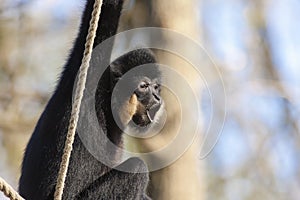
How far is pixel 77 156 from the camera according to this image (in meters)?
6.29

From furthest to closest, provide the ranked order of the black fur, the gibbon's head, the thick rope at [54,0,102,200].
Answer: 1. the gibbon's head
2. the black fur
3. the thick rope at [54,0,102,200]

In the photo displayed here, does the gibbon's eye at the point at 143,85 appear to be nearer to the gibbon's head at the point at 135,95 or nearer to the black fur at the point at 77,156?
the gibbon's head at the point at 135,95

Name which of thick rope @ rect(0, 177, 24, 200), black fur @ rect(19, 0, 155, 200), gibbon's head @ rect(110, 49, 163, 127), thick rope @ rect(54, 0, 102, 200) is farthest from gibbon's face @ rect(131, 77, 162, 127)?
thick rope @ rect(0, 177, 24, 200)

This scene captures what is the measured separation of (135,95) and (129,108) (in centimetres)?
13

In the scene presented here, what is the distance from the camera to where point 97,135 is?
6.38 m

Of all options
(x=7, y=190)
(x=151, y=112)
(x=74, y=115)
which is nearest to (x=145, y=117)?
(x=151, y=112)

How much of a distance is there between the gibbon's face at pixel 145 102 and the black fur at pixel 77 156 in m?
0.31

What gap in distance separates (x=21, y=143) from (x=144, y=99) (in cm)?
718

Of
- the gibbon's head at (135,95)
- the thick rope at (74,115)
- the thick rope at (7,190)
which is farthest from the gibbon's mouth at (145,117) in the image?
the thick rope at (7,190)

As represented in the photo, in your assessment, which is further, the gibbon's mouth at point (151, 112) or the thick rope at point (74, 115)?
the gibbon's mouth at point (151, 112)

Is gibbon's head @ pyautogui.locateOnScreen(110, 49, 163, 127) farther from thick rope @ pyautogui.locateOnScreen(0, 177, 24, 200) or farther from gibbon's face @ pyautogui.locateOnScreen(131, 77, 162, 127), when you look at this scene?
thick rope @ pyautogui.locateOnScreen(0, 177, 24, 200)

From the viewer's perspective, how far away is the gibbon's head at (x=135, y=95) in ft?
21.9

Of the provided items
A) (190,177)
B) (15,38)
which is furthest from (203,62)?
(15,38)

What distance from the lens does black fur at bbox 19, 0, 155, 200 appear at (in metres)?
5.99
